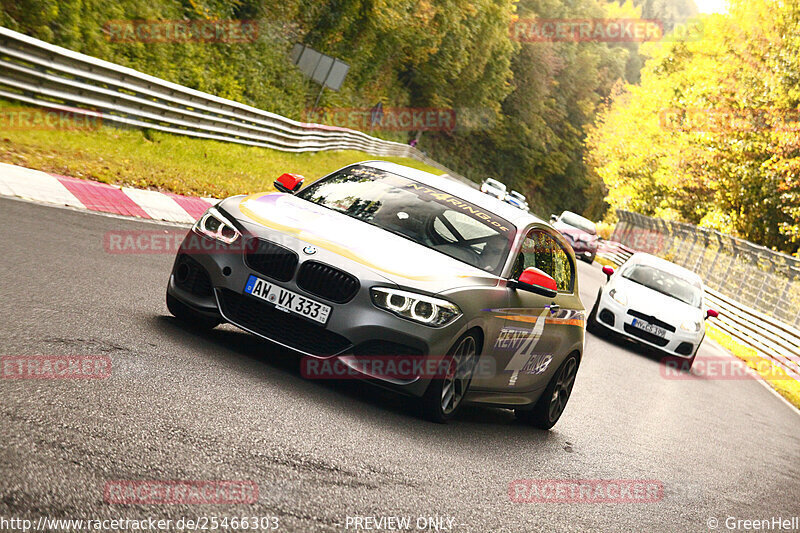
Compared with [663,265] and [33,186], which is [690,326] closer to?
[663,265]

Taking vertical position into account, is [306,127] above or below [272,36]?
below

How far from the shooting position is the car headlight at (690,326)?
1611cm

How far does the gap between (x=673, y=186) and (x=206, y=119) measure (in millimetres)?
31188

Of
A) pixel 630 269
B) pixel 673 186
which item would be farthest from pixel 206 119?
pixel 673 186

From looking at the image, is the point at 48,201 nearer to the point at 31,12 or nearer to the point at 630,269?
the point at 31,12

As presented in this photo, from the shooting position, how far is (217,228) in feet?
21.8

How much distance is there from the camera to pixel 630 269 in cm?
1745
